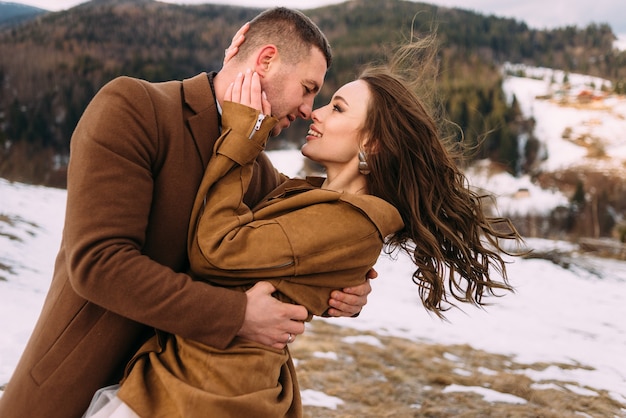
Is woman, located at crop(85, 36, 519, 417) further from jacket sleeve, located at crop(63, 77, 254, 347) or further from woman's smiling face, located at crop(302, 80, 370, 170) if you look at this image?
jacket sleeve, located at crop(63, 77, 254, 347)

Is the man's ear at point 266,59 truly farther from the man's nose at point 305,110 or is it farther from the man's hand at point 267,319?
the man's hand at point 267,319

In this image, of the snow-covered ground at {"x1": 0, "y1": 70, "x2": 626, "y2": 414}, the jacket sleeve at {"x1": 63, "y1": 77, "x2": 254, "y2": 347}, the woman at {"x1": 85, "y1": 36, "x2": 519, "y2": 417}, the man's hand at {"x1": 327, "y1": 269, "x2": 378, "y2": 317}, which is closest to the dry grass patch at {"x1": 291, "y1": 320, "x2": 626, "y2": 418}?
the snow-covered ground at {"x1": 0, "y1": 70, "x2": 626, "y2": 414}

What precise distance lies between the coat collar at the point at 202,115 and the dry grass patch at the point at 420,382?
323 centimetres

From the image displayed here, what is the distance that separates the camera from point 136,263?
161cm

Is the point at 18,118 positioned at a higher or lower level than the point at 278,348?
lower

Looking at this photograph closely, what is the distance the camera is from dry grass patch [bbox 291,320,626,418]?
16.3 feet

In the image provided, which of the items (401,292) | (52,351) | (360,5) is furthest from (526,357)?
(360,5)

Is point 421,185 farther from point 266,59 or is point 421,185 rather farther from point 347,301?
point 266,59

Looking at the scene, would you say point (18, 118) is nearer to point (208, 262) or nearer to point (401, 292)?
point (401, 292)

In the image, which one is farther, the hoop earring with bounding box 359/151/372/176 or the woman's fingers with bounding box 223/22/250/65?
the hoop earring with bounding box 359/151/372/176

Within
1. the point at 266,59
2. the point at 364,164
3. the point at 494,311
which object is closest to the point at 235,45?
the point at 266,59

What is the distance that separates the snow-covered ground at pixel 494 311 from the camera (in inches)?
252

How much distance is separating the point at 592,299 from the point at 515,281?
1.70 metres

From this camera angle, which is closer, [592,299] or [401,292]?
[401,292]
